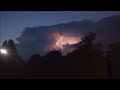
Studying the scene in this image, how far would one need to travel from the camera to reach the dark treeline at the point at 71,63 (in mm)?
8641

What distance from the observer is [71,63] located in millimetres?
8711

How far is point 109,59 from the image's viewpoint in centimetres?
870

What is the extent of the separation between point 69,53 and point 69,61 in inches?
5.4

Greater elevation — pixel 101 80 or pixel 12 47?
pixel 12 47

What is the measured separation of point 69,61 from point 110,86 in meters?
0.77

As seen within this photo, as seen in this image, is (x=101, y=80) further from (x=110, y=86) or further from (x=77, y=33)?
(x=77, y=33)

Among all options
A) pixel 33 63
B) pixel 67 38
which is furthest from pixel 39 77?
pixel 67 38

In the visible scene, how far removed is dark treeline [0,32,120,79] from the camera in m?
8.64

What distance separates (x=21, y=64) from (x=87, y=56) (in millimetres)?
1078

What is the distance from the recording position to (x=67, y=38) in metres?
8.69

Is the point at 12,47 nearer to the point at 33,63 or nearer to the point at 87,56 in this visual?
the point at 33,63
